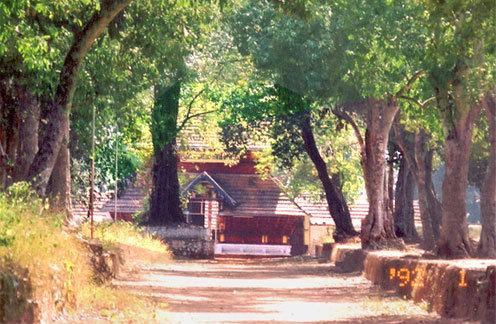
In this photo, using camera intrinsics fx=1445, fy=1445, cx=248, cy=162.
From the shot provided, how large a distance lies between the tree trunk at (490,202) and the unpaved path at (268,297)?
2897mm

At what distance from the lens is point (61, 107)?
1077 inches

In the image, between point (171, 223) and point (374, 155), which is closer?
point (374, 155)

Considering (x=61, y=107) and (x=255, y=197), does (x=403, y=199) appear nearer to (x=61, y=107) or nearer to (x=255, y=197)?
(x=255, y=197)

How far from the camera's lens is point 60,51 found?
102ft

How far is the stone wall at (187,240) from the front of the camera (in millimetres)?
60781

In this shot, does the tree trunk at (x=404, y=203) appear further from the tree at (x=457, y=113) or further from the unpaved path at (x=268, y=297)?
the tree at (x=457, y=113)

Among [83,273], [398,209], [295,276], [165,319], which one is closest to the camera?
[165,319]

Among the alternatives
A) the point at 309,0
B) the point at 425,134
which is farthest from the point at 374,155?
the point at 309,0

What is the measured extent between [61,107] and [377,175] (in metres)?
20.6

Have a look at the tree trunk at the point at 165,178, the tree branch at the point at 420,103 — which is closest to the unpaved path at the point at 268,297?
the tree branch at the point at 420,103

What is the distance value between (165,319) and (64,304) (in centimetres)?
238

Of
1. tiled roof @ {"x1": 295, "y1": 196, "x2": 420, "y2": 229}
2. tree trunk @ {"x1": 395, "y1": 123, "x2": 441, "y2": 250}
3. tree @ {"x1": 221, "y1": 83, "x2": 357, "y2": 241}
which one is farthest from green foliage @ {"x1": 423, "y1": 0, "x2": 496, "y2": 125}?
tiled roof @ {"x1": 295, "y1": 196, "x2": 420, "y2": 229}

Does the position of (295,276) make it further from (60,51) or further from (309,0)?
(309,0)

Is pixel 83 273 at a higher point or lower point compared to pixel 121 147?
lower
